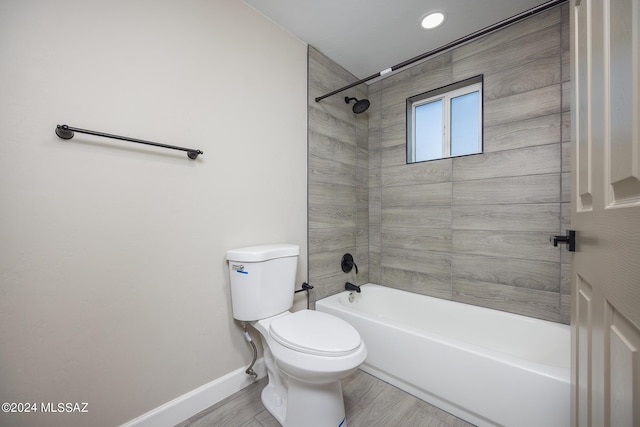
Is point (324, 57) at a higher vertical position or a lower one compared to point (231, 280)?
higher

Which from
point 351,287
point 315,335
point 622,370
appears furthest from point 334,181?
point 622,370

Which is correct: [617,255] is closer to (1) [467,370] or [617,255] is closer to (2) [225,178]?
(1) [467,370]

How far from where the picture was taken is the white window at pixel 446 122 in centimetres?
190

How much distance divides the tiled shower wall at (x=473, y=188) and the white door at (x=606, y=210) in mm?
968

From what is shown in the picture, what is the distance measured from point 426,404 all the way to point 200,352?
1.28m

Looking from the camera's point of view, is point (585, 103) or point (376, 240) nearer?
point (585, 103)

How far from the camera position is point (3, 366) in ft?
2.78

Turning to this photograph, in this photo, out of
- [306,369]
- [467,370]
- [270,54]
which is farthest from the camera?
[270,54]

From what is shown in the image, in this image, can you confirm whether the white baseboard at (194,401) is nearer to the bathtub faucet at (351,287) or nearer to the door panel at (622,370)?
the bathtub faucet at (351,287)

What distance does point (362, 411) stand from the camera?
4.34 feet

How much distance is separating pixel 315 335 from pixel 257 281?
0.43 meters

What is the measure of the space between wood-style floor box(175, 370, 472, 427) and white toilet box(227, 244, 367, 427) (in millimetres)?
92

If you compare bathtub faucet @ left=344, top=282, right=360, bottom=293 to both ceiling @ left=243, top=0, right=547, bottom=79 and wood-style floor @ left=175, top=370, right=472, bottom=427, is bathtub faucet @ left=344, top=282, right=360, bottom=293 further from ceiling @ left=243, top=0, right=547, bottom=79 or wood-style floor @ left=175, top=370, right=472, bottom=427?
ceiling @ left=243, top=0, right=547, bottom=79

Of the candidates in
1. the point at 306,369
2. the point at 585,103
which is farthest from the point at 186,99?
the point at 585,103
